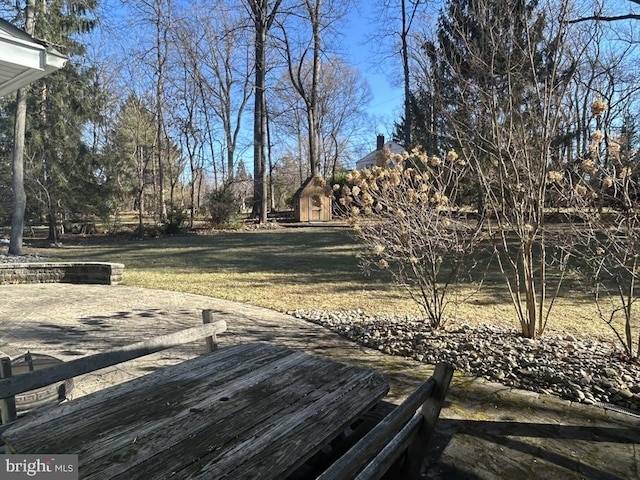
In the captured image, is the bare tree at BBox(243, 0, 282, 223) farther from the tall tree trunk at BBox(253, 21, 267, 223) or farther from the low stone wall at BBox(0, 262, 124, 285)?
the low stone wall at BBox(0, 262, 124, 285)

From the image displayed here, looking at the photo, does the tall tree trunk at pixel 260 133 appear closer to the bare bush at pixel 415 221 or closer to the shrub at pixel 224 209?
the shrub at pixel 224 209

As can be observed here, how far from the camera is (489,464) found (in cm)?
212

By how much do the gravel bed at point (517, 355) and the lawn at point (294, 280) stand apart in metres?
0.68

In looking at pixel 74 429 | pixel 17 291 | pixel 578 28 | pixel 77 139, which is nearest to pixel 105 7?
pixel 77 139

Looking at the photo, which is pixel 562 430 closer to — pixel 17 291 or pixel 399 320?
pixel 399 320

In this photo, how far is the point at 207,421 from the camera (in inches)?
53.6

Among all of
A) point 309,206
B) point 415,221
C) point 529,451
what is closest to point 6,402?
point 529,451

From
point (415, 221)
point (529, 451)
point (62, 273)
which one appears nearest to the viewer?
point (529, 451)

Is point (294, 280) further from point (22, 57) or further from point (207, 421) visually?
point (207, 421)

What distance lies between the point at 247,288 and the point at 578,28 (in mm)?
5870

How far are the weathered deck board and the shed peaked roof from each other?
3955mm

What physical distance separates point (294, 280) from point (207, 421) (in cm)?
Answer: 639

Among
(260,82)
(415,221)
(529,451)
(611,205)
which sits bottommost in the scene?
(529,451)

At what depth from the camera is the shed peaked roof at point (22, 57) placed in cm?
384
